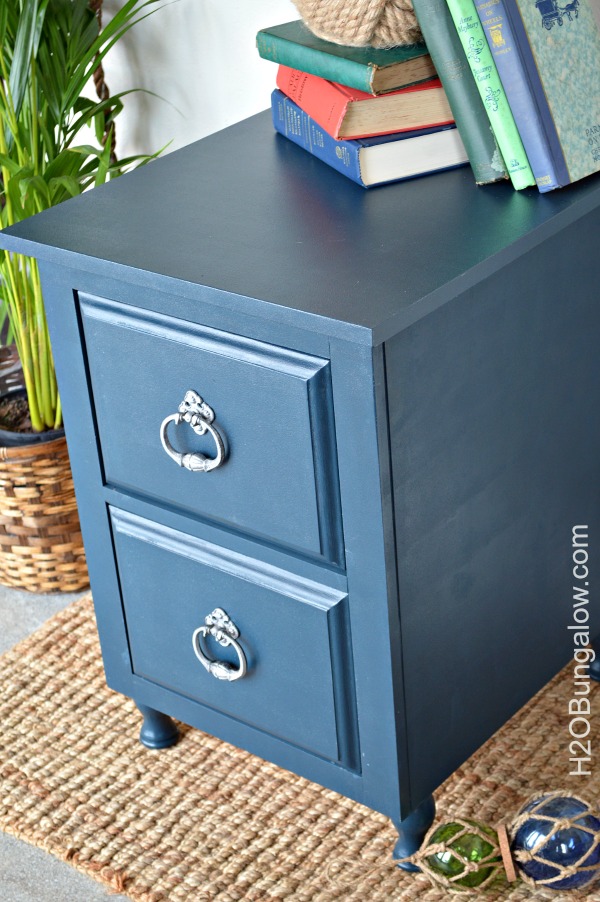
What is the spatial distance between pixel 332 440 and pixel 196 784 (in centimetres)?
57

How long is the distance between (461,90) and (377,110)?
0.08m

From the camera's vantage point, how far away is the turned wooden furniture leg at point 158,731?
1455 millimetres

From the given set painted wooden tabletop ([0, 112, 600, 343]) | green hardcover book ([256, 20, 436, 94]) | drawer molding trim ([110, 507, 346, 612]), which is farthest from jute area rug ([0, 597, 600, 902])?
green hardcover book ([256, 20, 436, 94])

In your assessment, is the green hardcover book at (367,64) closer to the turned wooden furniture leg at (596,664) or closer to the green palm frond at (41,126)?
the green palm frond at (41,126)

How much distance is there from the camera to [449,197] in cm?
114

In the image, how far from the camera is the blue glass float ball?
117cm

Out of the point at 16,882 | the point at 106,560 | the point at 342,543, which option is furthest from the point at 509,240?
the point at 16,882

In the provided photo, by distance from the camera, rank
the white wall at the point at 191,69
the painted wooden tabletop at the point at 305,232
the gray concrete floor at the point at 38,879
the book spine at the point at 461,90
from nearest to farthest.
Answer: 1. the painted wooden tabletop at the point at 305,232
2. the book spine at the point at 461,90
3. the gray concrete floor at the point at 38,879
4. the white wall at the point at 191,69

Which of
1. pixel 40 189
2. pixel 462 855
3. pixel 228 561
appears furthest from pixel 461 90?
pixel 462 855

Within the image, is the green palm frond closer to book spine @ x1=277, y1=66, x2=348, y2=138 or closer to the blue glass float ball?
book spine @ x1=277, y1=66, x2=348, y2=138

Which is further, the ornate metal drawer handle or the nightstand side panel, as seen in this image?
the ornate metal drawer handle

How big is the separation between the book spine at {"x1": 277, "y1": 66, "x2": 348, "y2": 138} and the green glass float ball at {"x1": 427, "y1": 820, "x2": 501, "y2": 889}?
2.23 ft

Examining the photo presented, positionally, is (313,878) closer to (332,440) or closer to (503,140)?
(332,440)

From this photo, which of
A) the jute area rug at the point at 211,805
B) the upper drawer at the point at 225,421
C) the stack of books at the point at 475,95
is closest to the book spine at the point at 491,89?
the stack of books at the point at 475,95
